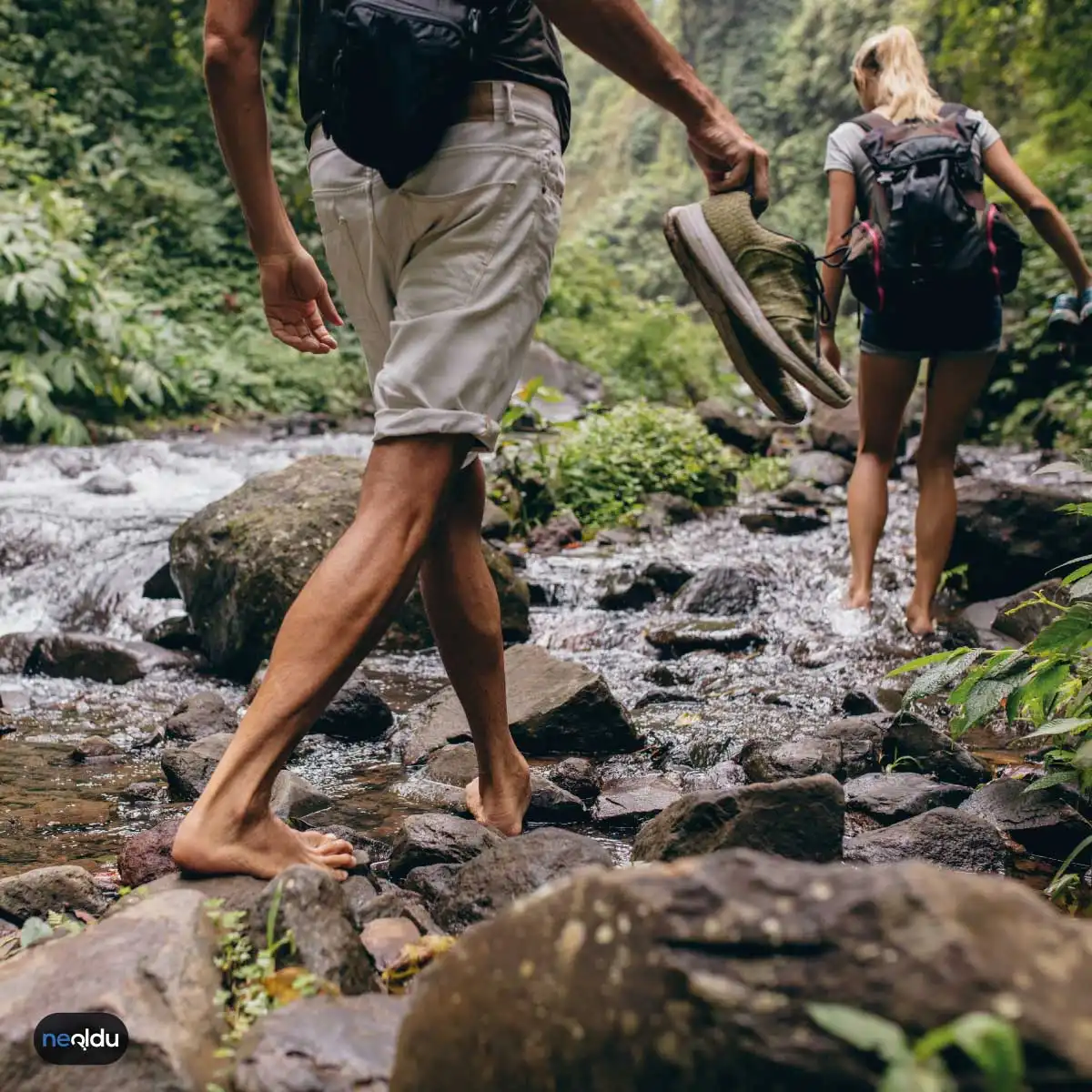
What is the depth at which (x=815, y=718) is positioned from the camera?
3.46m

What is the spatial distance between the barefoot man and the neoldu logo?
1.47ft

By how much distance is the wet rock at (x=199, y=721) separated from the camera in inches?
135

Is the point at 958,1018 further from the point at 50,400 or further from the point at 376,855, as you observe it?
the point at 50,400

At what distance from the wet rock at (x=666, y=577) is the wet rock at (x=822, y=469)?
354 centimetres

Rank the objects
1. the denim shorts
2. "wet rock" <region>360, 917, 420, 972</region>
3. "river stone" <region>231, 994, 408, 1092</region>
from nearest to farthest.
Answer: "river stone" <region>231, 994, 408, 1092</region>
"wet rock" <region>360, 917, 420, 972</region>
the denim shorts

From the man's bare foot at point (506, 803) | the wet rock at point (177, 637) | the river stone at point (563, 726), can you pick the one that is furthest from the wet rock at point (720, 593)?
the man's bare foot at point (506, 803)

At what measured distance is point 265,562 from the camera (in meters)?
4.62

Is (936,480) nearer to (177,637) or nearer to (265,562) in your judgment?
(265,562)

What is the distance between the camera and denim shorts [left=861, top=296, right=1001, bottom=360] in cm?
411

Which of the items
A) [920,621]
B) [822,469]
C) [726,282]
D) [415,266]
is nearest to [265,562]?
[920,621]

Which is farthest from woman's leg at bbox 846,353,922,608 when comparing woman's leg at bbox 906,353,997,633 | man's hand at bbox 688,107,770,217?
man's hand at bbox 688,107,770,217

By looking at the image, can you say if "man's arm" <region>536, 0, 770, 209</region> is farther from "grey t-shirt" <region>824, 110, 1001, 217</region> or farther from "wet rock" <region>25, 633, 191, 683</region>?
"wet rock" <region>25, 633, 191, 683</region>

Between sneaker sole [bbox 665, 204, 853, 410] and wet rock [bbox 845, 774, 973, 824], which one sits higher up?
sneaker sole [bbox 665, 204, 853, 410]

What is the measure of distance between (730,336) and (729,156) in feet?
1.24
